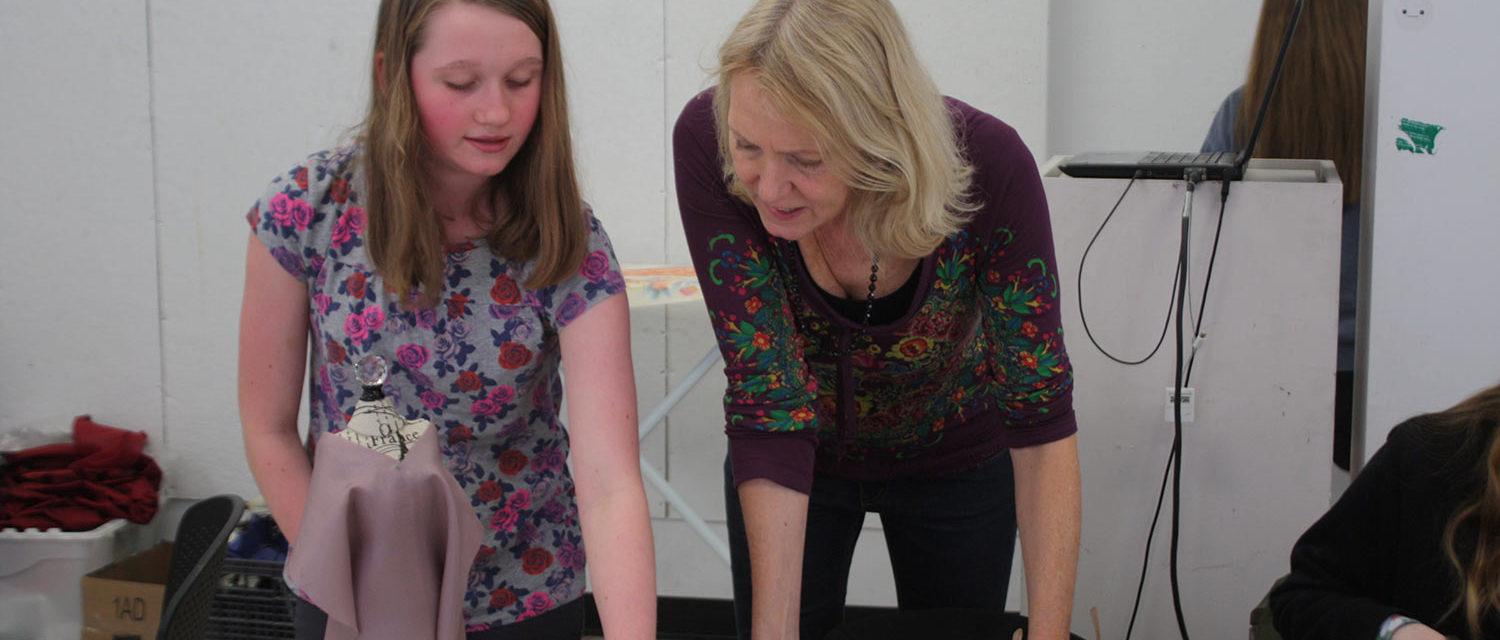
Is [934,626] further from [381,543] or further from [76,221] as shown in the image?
[76,221]

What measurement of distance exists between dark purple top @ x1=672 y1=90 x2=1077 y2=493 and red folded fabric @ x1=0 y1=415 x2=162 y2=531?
2117mm

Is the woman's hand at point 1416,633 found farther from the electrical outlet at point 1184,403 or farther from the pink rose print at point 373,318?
the pink rose print at point 373,318

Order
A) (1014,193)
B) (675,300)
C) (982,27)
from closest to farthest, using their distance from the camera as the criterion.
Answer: (1014,193), (675,300), (982,27)

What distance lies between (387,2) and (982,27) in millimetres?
1761

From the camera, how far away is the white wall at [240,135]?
8.56ft

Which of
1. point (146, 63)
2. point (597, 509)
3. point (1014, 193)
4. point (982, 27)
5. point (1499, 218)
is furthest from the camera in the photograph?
point (146, 63)

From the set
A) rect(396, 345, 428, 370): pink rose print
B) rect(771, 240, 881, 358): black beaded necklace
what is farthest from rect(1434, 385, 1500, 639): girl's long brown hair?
rect(396, 345, 428, 370): pink rose print

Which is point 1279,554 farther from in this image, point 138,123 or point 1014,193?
point 138,123

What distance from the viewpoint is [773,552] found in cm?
114

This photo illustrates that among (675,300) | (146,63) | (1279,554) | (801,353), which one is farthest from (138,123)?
(1279,554)

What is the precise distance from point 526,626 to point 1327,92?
4.52 feet

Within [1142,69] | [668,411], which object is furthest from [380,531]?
[1142,69]

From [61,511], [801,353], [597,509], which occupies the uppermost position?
[801,353]

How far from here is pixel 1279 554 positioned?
159 centimetres
